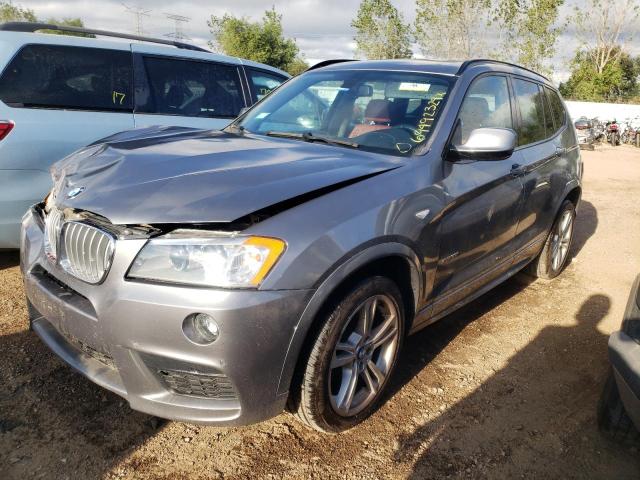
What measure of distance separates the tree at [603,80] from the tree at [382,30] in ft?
47.9

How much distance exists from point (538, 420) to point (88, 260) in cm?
233

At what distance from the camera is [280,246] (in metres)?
1.98

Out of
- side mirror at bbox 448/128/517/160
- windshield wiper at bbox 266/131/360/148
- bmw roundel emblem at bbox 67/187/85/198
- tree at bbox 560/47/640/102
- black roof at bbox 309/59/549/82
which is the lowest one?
tree at bbox 560/47/640/102

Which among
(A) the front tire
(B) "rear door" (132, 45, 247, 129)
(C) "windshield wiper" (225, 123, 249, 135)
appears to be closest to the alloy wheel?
(A) the front tire

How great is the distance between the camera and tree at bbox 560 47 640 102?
120 feet

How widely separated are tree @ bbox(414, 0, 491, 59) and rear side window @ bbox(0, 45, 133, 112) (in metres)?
23.8

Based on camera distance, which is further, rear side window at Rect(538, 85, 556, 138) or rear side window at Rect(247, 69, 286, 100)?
rear side window at Rect(247, 69, 286, 100)

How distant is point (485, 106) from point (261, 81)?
3034mm

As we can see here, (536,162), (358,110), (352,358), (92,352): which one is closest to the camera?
(92,352)

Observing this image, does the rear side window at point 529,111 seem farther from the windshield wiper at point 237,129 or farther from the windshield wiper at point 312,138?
the windshield wiper at point 237,129

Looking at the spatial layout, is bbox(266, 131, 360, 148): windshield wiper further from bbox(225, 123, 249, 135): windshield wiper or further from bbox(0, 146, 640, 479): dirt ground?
bbox(0, 146, 640, 479): dirt ground

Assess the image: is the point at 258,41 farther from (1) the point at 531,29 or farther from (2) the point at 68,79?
(2) the point at 68,79

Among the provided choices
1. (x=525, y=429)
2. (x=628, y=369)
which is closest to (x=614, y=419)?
(x=525, y=429)

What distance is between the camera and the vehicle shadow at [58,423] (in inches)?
88.4
